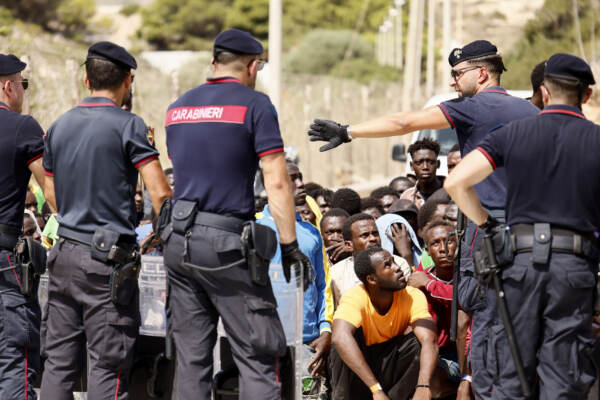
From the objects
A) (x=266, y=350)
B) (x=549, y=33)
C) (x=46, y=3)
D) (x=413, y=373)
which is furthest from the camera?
A: (x=46, y=3)

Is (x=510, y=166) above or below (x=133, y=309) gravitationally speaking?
above

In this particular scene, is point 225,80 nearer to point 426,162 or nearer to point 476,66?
point 476,66

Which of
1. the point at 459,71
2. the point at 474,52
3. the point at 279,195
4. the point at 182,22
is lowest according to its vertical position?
the point at 279,195

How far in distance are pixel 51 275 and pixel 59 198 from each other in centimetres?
43

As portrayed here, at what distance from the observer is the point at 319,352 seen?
6.41 metres

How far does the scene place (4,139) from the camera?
→ 5203 mm

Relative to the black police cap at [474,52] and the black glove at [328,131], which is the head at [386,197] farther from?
the black glove at [328,131]

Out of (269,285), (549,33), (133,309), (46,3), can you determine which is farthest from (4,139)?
(46,3)

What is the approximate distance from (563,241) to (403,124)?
4.08 ft

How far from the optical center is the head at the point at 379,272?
244 inches

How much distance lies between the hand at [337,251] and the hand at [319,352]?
3.76 ft

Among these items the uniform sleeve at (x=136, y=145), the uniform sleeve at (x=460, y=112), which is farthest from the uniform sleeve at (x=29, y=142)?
the uniform sleeve at (x=460, y=112)

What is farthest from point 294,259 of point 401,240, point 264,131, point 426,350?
point 401,240

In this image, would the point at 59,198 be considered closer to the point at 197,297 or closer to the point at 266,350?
the point at 197,297
